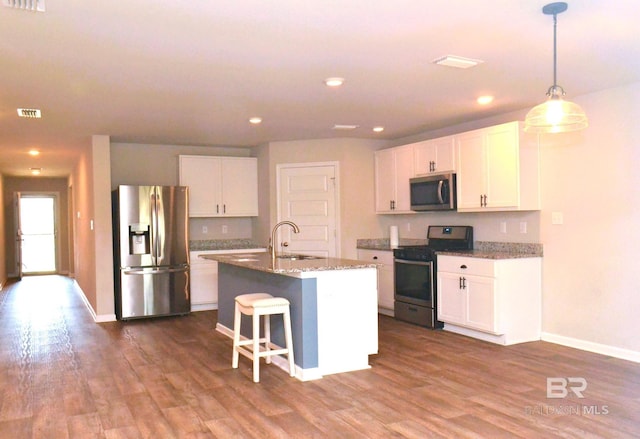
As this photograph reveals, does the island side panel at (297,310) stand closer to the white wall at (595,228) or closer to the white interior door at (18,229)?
the white wall at (595,228)

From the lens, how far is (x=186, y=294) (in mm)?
6859

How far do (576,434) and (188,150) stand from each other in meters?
→ 6.08

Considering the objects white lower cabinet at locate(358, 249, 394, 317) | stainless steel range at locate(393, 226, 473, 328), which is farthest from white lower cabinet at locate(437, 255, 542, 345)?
white lower cabinet at locate(358, 249, 394, 317)

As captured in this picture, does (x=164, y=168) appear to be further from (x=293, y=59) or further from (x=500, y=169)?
(x=500, y=169)

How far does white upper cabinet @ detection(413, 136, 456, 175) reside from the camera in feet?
19.1

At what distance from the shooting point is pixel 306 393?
147 inches

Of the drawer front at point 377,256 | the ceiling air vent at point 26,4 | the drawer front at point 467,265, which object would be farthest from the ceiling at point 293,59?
the drawer front at point 377,256

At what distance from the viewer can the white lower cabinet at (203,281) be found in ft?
23.4

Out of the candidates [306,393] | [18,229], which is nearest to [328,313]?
[306,393]

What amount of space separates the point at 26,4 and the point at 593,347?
4925 mm

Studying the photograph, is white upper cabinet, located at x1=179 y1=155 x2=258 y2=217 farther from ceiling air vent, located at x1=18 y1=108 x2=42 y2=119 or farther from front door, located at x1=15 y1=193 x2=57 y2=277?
front door, located at x1=15 y1=193 x2=57 y2=277

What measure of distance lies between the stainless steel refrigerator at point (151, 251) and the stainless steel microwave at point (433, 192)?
293 centimetres

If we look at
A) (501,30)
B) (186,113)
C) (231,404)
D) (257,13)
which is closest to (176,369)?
(231,404)

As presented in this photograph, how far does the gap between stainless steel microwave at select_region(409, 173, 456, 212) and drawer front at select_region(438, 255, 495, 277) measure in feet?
2.15
